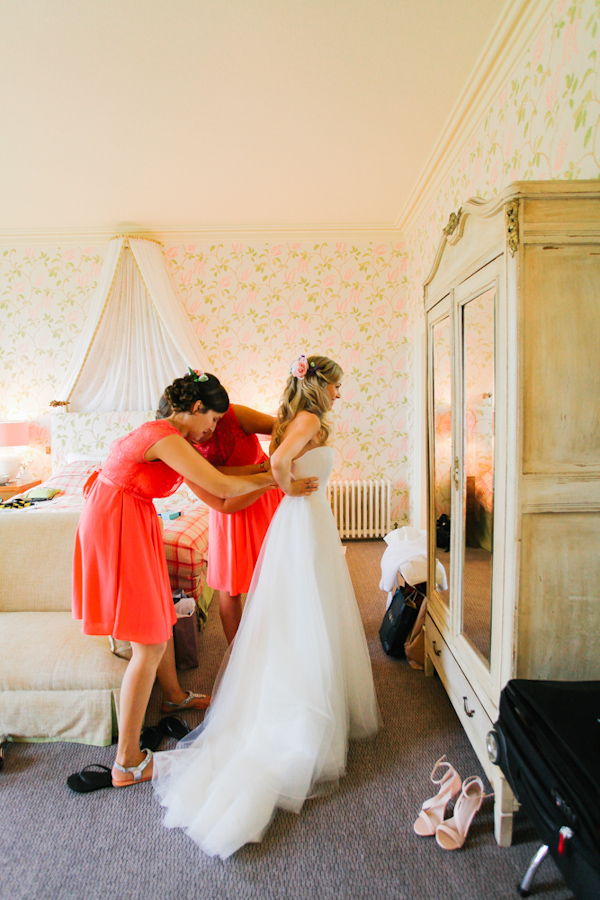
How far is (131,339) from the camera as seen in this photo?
13.9 feet

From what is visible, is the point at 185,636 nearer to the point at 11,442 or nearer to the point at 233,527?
the point at 233,527

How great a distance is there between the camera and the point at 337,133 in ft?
9.16

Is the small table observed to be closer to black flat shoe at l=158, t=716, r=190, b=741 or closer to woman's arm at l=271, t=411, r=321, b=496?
black flat shoe at l=158, t=716, r=190, b=741

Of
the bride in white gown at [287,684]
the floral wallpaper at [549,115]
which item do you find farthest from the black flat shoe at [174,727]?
the floral wallpaper at [549,115]

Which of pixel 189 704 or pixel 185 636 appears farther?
pixel 185 636

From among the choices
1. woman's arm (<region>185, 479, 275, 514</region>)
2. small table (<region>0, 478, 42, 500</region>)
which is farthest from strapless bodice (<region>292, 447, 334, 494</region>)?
small table (<region>0, 478, 42, 500</region>)

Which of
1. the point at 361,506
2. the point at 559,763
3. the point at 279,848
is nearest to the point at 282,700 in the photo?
the point at 279,848

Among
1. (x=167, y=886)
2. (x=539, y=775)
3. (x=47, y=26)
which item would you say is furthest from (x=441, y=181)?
(x=167, y=886)

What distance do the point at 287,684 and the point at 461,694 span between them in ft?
2.17

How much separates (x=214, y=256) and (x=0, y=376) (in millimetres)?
2456

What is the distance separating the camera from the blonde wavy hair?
1806 mm

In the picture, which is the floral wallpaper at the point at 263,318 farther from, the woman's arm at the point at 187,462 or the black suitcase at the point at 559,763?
the black suitcase at the point at 559,763

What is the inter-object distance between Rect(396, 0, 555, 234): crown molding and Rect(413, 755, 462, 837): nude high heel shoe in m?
3.00

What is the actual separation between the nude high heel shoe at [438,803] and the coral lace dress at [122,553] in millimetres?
1021
